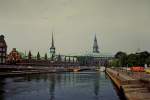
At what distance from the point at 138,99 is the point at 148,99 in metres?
1.09

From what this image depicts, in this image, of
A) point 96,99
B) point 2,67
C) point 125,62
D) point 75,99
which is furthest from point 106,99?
point 125,62

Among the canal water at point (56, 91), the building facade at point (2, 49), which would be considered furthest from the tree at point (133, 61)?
the canal water at point (56, 91)

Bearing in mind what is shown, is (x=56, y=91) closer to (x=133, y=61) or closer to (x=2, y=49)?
(x=133, y=61)

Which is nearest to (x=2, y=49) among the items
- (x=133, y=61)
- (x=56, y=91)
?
(x=133, y=61)

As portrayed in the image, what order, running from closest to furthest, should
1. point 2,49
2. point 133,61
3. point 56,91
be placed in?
point 56,91
point 133,61
point 2,49

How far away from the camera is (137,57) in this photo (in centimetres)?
16238

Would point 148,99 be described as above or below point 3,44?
below

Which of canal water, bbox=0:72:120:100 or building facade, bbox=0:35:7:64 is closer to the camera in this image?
canal water, bbox=0:72:120:100

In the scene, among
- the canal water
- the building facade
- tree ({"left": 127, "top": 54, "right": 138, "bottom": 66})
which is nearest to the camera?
the canal water

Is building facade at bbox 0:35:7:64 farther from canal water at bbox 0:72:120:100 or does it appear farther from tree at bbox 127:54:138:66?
canal water at bbox 0:72:120:100

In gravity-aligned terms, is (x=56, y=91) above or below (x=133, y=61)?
below

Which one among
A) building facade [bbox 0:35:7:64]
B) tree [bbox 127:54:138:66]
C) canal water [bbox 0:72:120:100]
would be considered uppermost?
building facade [bbox 0:35:7:64]

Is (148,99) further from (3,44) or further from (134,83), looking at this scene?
(3,44)

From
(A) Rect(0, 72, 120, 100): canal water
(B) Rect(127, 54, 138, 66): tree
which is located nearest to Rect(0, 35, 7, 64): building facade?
(B) Rect(127, 54, 138, 66): tree
